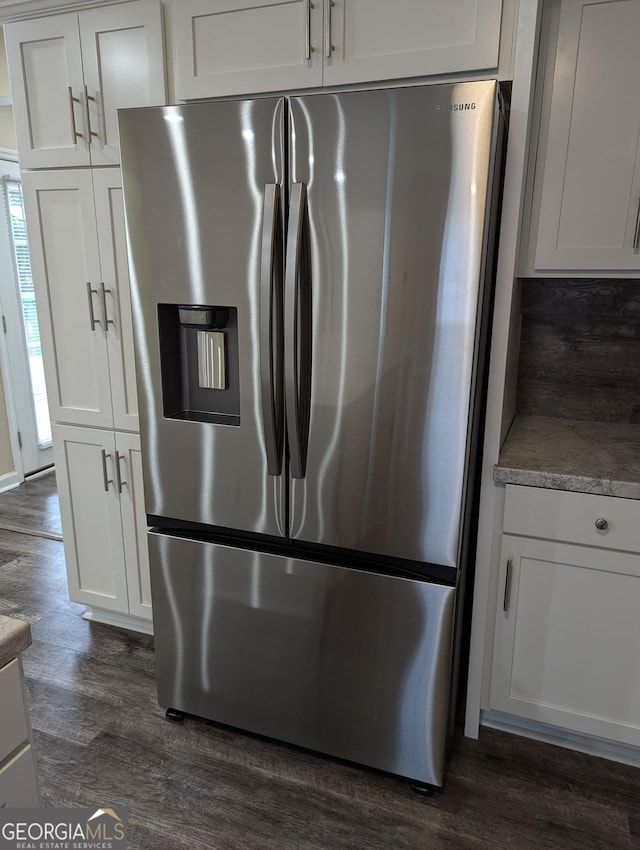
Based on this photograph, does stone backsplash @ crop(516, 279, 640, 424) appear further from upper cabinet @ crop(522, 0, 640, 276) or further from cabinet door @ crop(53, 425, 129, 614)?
cabinet door @ crop(53, 425, 129, 614)

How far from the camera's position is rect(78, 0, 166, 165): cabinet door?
6.05 ft

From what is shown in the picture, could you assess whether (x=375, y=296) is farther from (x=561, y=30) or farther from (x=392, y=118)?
Result: (x=561, y=30)

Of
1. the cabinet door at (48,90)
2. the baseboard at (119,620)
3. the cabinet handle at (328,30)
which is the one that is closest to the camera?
the cabinet handle at (328,30)

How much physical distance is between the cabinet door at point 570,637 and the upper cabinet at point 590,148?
32.9 inches

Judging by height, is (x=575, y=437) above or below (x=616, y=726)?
above

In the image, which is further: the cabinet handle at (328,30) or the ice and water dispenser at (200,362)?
the ice and water dispenser at (200,362)

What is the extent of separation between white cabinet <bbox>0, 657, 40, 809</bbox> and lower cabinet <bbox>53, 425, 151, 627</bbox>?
129cm

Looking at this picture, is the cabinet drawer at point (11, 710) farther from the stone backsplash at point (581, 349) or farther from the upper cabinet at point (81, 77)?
the stone backsplash at point (581, 349)

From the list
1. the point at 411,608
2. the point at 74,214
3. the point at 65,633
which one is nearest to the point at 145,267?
the point at 74,214

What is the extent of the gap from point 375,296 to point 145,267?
0.68 m

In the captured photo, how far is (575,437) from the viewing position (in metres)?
1.99

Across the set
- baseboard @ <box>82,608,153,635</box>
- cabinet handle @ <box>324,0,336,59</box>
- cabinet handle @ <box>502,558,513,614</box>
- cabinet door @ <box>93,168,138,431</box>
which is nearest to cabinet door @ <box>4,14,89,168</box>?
cabinet door @ <box>93,168,138,431</box>

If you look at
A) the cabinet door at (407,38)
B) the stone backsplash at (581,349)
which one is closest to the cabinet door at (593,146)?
the cabinet door at (407,38)

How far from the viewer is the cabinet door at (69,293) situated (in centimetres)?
211
